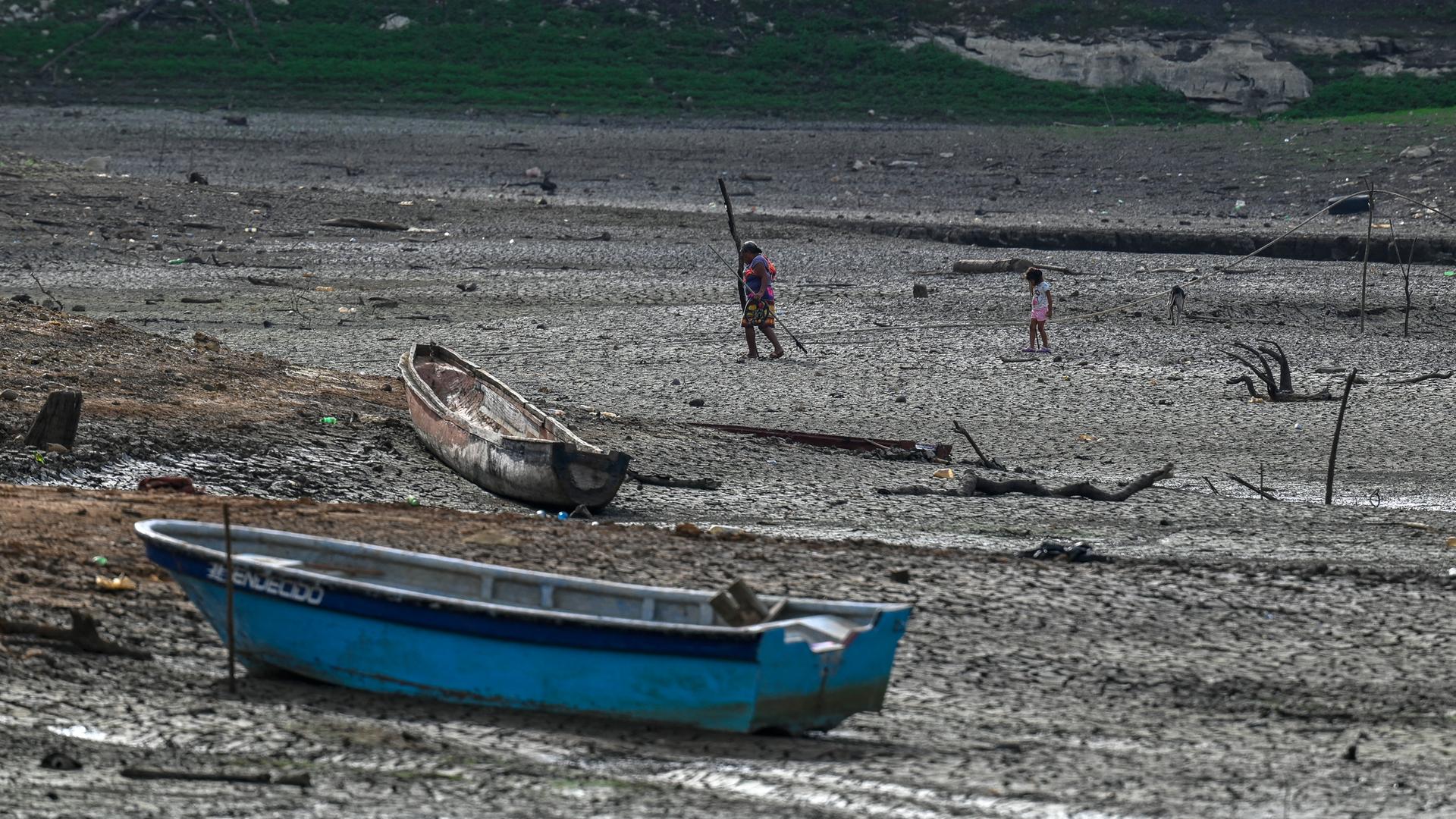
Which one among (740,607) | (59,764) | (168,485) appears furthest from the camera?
(168,485)

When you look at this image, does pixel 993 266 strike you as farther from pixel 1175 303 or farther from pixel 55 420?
pixel 55 420

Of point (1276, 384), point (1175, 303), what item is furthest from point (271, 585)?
point (1175, 303)

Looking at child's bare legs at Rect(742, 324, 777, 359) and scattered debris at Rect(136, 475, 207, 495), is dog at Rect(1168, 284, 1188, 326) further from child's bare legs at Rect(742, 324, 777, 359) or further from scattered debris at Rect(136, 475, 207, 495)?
scattered debris at Rect(136, 475, 207, 495)

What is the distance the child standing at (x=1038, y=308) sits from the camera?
15.9m

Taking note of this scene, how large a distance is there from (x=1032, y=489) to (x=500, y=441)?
10.9 feet

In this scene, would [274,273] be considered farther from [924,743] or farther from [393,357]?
[924,743]

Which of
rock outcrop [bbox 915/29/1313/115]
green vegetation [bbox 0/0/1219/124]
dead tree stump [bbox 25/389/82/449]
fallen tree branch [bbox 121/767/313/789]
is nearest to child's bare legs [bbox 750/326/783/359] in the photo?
dead tree stump [bbox 25/389/82/449]

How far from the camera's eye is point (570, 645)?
604cm

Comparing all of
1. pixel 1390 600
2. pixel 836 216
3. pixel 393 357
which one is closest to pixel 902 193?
pixel 836 216

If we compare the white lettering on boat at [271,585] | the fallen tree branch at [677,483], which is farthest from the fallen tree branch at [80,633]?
the fallen tree branch at [677,483]

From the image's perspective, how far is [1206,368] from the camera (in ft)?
50.6

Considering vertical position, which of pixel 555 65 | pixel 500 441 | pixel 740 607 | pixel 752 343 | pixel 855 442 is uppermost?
pixel 555 65

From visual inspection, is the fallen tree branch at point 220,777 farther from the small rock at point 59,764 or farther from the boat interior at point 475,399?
the boat interior at point 475,399

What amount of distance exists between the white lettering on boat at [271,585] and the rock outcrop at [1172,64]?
29.5 metres
